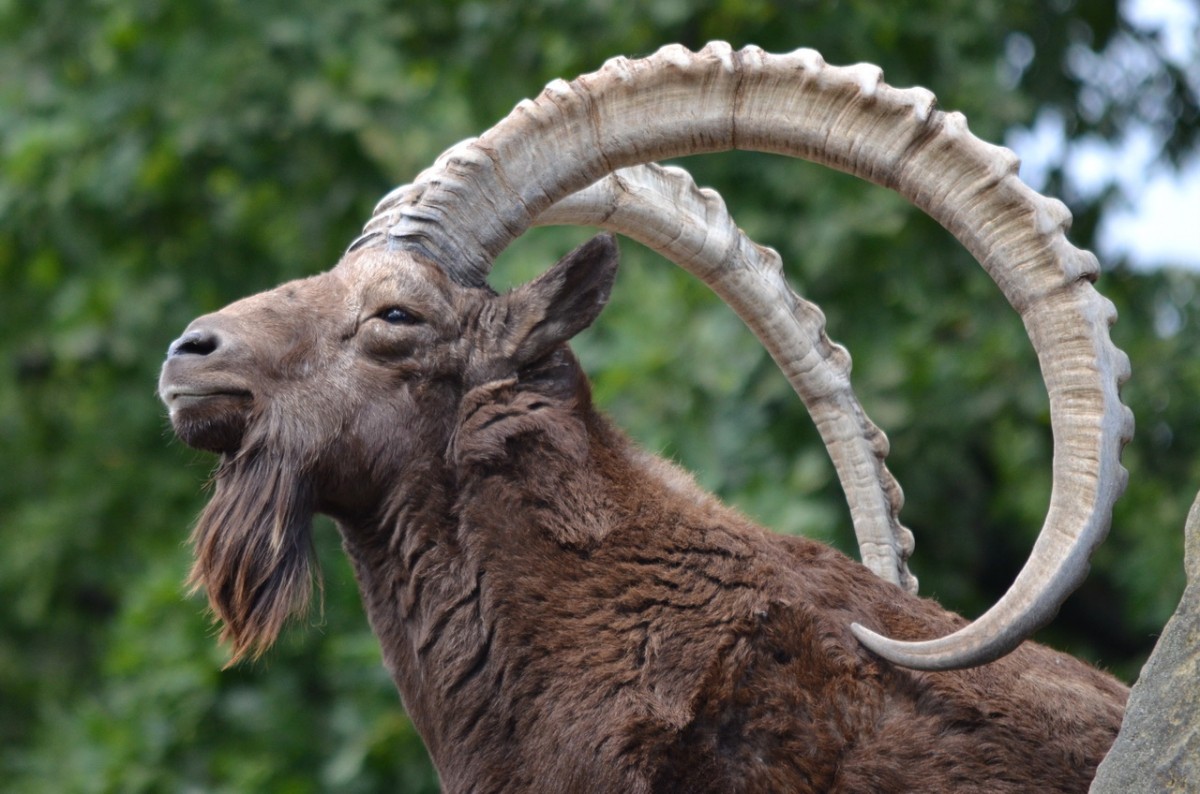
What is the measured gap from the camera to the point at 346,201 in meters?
10.7

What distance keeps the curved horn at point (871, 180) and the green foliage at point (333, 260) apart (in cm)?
358

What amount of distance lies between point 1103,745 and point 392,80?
7764 mm

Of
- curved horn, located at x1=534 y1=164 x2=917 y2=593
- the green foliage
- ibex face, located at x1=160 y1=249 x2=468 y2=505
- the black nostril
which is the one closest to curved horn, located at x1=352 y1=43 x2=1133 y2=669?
ibex face, located at x1=160 y1=249 x2=468 y2=505

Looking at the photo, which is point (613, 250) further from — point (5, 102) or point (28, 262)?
point (28, 262)

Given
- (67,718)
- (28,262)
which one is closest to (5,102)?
(28,262)

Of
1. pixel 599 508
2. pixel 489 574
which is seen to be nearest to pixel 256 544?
pixel 489 574

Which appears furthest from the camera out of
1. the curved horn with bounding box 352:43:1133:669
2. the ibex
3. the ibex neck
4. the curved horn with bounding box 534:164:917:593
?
the curved horn with bounding box 534:164:917:593

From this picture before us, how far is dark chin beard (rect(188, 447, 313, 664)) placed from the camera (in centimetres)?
417

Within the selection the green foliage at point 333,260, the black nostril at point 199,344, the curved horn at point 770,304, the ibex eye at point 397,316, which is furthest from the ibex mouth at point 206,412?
the green foliage at point 333,260

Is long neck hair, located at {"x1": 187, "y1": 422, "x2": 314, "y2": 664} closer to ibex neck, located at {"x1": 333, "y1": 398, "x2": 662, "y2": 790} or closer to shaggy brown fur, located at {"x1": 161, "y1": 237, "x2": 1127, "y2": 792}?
shaggy brown fur, located at {"x1": 161, "y1": 237, "x2": 1127, "y2": 792}

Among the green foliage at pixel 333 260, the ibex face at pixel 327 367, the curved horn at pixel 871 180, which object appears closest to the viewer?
the curved horn at pixel 871 180

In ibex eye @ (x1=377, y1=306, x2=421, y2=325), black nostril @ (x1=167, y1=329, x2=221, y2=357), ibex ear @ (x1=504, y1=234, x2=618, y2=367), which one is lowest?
black nostril @ (x1=167, y1=329, x2=221, y2=357)

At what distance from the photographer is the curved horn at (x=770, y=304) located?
15.3 ft

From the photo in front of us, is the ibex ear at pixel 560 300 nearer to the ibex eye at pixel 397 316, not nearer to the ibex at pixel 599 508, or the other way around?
the ibex at pixel 599 508
